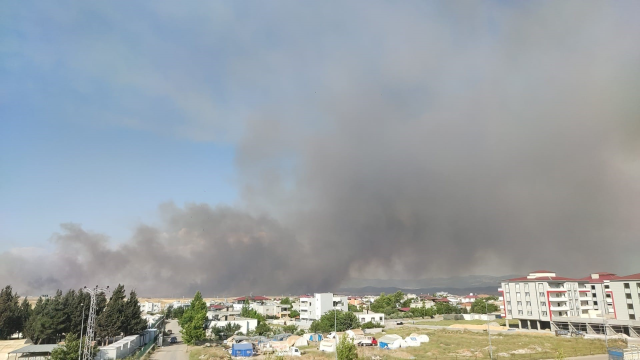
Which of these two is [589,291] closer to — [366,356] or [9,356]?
[366,356]

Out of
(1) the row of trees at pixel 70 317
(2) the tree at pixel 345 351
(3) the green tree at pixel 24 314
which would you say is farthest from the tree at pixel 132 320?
(2) the tree at pixel 345 351

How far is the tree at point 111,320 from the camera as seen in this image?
2286 inches

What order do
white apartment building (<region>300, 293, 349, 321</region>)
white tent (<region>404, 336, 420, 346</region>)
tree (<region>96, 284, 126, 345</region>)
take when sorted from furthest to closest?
white apartment building (<region>300, 293, 349, 321</region>) < tree (<region>96, 284, 126, 345</region>) < white tent (<region>404, 336, 420, 346</region>)

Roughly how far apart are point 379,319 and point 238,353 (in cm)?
4430

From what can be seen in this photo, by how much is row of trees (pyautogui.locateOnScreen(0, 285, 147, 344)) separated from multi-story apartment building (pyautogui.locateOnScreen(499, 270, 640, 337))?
232 ft

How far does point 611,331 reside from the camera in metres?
61.6

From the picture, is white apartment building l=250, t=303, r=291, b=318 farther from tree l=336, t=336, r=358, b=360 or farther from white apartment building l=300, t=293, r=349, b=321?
tree l=336, t=336, r=358, b=360

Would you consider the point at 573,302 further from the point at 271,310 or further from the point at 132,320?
the point at 132,320

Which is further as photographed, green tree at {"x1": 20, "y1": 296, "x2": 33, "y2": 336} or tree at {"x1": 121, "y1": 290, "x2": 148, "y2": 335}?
green tree at {"x1": 20, "y1": 296, "x2": 33, "y2": 336}

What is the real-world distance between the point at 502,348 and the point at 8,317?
78.5m

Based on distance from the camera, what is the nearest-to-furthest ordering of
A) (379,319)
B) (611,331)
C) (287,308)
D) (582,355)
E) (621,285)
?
(582,355), (611,331), (621,285), (379,319), (287,308)

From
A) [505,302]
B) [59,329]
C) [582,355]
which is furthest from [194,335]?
[505,302]

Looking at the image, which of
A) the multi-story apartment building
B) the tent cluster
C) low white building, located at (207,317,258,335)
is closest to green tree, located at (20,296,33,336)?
low white building, located at (207,317,258,335)

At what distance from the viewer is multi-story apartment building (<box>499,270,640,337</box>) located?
211 feet
